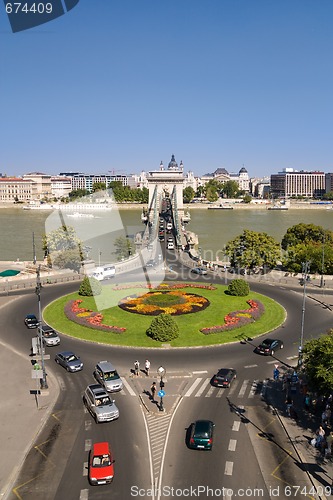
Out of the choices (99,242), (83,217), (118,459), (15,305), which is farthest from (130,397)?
(83,217)

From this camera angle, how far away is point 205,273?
47.4 m

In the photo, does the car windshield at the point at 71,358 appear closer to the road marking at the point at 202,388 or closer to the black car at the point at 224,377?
the road marking at the point at 202,388

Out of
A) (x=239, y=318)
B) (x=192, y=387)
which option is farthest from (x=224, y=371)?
(x=239, y=318)

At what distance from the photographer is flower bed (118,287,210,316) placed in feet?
105

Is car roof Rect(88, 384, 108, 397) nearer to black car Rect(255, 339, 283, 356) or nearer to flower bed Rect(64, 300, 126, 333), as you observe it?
flower bed Rect(64, 300, 126, 333)

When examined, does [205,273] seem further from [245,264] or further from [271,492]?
[271,492]

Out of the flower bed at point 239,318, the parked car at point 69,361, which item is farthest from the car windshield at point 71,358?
the flower bed at point 239,318

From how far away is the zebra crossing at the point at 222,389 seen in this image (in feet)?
66.4

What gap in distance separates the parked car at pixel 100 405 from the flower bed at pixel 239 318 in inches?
411

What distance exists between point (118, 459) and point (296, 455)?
20.5ft

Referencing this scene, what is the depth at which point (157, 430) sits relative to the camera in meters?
17.3

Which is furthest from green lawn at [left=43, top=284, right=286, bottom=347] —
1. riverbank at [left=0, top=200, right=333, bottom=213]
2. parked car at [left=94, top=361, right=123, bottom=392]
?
riverbank at [left=0, top=200, right=333, bottom=213]

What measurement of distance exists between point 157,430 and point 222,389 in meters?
4.63

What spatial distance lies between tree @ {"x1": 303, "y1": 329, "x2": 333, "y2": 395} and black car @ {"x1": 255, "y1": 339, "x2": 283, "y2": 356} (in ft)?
18.2
